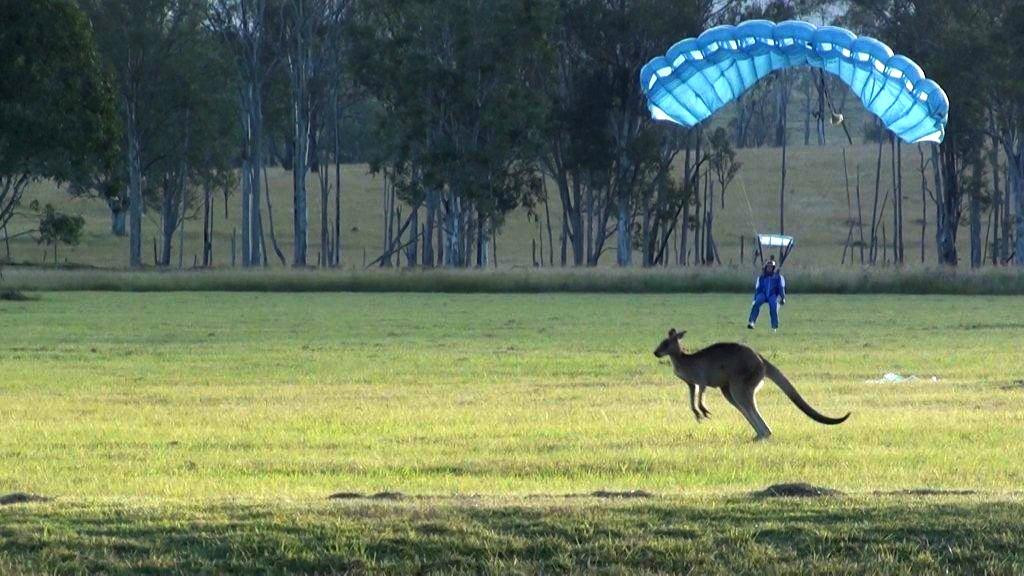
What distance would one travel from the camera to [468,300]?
5284cm

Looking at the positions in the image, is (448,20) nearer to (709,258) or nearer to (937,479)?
(709,258)

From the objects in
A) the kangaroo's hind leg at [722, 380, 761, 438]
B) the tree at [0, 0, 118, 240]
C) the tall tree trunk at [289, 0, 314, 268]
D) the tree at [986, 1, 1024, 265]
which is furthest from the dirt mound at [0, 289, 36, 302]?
the kangaroo's hind leg at [722, 380, 761, 438]

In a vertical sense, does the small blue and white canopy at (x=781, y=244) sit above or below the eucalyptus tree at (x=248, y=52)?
below

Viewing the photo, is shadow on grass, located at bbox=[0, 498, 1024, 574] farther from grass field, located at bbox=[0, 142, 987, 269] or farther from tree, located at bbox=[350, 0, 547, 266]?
grass field, located at bbox=[0, 142, 987, 269]

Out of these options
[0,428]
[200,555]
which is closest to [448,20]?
[0,428]

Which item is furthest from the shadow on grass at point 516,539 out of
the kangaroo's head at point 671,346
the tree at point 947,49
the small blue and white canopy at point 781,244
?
the tree at point 947,49

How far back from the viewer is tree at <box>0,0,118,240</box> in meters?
52.7

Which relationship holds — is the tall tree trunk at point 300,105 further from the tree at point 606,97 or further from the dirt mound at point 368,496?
the dirt mound at point 368,496

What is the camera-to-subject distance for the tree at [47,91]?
5266 centimetres

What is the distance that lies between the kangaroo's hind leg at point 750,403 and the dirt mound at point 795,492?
435cm

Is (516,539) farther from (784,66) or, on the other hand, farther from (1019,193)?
(1019,193)

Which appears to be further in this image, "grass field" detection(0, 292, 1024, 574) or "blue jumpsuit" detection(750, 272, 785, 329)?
"blue jumpsuit" detection(750, 272, 785, 329)

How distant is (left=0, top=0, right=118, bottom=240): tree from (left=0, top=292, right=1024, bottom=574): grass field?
2010 centimetres

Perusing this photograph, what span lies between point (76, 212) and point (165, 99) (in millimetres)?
33940
